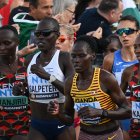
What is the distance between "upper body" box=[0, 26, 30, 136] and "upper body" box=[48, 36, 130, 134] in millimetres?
1153

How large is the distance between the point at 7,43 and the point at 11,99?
2.29 feet

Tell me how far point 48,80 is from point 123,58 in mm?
1965

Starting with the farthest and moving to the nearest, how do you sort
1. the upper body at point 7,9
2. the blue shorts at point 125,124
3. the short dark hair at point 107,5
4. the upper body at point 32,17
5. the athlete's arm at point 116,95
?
the upper body at point 7,9
the short dark hair at point 107,5
the upper body at point 32,17
the blue shorts at point 125,124
the athlete's arm at point 116,95

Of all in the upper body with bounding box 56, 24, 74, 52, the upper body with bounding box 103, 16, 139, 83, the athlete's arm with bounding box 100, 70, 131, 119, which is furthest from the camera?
the upper body with bounding box 103, 16, 139, 83

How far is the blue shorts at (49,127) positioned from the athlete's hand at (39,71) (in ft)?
1.93

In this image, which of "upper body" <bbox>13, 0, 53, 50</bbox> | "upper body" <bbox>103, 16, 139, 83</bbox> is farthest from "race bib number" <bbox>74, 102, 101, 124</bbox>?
"upper body" <bbox>13, 0, 53, 50</bbox>

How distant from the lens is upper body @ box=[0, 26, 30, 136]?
7.90 metres

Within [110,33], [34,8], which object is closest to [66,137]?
[34,8]

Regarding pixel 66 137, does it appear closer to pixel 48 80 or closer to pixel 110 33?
pixel 48 80

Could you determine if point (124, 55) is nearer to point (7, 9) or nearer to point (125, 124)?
point (125, 124)

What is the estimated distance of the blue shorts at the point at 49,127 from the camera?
7.60 meters

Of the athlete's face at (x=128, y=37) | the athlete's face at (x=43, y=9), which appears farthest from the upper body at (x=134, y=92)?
the athlete's face at (x=43, y=9)

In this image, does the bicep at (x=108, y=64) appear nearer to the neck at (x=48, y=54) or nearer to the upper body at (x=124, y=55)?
the upper body at (x=124, y=55)

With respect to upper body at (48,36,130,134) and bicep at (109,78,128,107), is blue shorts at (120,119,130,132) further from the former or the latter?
bicep at (109,78,128,107)
